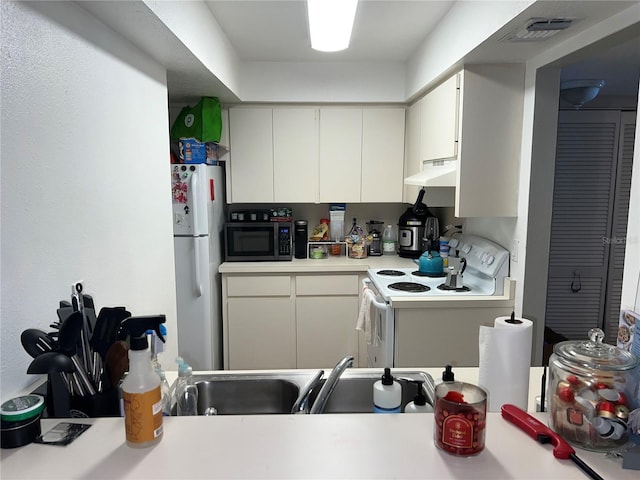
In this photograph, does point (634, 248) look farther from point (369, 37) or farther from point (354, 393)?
point (369, 37)

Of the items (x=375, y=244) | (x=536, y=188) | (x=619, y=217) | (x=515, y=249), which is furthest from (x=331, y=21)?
(x=619, y=217)

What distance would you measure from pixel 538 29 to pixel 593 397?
145cm

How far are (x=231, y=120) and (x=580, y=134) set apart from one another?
2.76 m

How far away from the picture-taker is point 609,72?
2.89 metres

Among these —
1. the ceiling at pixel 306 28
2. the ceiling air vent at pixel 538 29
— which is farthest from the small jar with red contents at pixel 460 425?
the ceiling at pixel 306 28

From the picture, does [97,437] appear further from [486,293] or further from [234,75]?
[234,75]

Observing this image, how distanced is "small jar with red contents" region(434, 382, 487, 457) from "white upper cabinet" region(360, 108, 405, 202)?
9.19ft

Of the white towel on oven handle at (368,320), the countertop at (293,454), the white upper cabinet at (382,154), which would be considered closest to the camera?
the countertop at (293,454)

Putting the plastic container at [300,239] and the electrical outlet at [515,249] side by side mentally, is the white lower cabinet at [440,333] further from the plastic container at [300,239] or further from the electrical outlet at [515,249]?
the plastic container at [300,239]

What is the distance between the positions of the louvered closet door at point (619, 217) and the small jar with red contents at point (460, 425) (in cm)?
321

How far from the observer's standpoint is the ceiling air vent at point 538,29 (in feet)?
5.41

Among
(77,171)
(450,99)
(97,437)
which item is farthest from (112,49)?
(450,99)

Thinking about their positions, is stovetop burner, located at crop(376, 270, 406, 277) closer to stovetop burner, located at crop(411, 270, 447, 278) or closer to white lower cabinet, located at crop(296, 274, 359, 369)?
stovetop burner, located at crop(411, 270, 447, 278)

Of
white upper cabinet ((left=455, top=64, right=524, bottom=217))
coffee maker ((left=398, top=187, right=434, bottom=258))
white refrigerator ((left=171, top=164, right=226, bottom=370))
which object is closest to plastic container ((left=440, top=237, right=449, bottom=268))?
coffee maker ((left=398, top=187, right=434, bottom=258))
